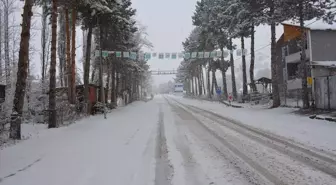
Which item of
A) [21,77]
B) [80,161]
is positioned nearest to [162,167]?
[80,161]

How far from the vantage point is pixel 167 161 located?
752 centimetres

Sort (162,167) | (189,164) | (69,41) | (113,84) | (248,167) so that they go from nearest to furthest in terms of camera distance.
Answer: (248,167), (162,167), (189,164), (69,41), (113,84)

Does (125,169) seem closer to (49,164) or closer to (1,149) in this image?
(49,164)

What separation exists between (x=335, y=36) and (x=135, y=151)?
30.6m

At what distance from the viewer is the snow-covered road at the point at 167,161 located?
5953mm

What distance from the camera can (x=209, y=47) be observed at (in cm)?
4922

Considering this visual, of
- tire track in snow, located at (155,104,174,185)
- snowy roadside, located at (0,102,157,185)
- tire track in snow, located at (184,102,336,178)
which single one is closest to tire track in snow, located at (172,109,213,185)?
tire track in snow, located at (155,104,174,185)

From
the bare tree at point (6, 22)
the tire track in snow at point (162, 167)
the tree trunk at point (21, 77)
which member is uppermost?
the bare tree at point (6, 22)

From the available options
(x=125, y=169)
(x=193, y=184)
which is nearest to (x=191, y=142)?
(x=125, y=169)

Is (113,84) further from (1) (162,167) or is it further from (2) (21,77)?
(1) (162,167)

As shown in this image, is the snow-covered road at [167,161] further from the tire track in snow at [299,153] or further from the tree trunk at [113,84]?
the tree trunk at [113,84]

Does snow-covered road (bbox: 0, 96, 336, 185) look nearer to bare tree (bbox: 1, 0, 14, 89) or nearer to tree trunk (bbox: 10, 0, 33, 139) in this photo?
tree trunk (bbox: 10, 0, 33, 139)

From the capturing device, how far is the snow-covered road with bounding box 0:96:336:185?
19.5ft

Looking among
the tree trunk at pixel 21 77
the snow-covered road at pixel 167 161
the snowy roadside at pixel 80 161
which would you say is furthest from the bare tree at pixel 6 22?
the snow-covered road at pixel 167 161
